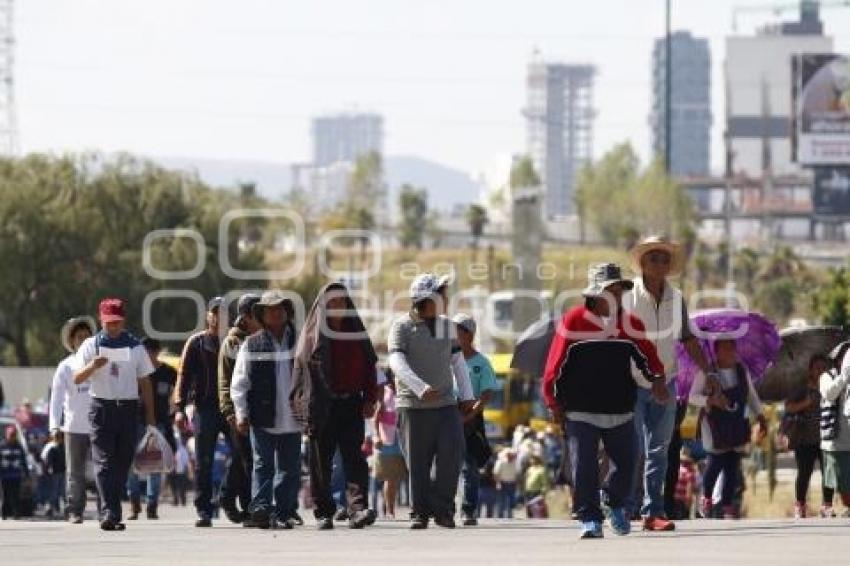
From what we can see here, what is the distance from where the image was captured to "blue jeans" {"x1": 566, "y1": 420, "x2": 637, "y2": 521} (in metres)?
17.4

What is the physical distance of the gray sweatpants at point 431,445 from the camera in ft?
62.6

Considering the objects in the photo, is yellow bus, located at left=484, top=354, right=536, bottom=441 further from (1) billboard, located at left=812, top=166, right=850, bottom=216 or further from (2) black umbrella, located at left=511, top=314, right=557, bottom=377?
(1) billboard, located at left=812, top=166, right=850, bottom=216

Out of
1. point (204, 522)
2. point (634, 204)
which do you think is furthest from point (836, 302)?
point (634, 204)

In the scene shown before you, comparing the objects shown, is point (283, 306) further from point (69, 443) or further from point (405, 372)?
point (69, 443)

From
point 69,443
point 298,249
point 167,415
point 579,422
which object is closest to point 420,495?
point 579,422

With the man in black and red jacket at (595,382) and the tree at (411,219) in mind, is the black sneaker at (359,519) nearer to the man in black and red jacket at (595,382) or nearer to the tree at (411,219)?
the man in black and red jacket at (595,382)

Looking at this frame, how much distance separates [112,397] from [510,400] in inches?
1933

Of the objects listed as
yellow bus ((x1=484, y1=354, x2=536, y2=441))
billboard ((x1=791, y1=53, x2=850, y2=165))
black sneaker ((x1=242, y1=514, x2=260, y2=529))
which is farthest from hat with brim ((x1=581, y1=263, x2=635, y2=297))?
billboard ((x1=791, y1=53, x2=850, y2=165))

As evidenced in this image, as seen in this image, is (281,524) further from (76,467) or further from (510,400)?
(510,400)

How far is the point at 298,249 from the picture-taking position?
5463 inches

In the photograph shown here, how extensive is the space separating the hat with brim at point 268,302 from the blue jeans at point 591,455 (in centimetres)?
278

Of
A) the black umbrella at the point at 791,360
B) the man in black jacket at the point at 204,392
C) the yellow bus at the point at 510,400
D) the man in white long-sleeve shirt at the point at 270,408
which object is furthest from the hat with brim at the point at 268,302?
the yellow bus at the point at 510,400

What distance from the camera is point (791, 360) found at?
26.0m

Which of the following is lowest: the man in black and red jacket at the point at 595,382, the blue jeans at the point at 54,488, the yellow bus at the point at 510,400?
the yellow bus at the point at 510,400
